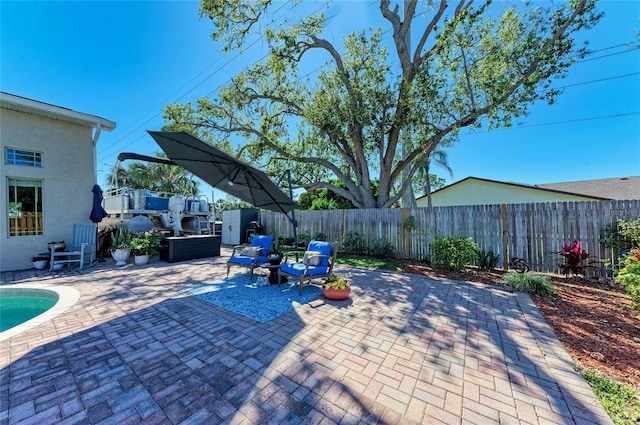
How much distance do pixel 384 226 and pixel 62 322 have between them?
8.88m

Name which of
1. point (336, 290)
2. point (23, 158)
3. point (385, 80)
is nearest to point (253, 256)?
point (336, 290)

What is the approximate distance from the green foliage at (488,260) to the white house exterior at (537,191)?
14.7 meters

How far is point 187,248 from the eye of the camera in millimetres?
8773

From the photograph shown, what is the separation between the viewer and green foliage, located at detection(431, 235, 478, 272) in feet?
21.6

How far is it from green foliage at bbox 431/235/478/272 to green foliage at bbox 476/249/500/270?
0.61m

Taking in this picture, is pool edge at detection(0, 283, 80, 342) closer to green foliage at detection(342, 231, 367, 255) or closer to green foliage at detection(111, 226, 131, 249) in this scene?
green foliage at detection(111, 226, 131, 249)

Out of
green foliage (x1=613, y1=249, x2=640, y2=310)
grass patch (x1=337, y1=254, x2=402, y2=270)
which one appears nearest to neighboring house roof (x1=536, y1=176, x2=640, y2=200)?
grass patch (x1=337, y1=254, x2=402, y2=270)

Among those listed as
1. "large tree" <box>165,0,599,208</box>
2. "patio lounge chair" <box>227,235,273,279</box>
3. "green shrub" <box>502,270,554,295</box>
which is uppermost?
"large tree" <box>165,0,599,208</box>

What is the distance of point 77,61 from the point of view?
378 inches

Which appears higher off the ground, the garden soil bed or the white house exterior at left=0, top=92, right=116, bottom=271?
the white house exterior at left=0, top=92, right=116, bottom=271

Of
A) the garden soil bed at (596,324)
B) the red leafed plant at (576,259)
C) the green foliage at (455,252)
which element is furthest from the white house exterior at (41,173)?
the red leafed plant at (576,259)

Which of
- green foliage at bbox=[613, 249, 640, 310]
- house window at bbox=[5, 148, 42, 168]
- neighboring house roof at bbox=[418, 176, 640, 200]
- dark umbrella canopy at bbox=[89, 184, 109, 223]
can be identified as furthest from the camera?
neighboring house roof at bbox=[418, 176, 640, 200]

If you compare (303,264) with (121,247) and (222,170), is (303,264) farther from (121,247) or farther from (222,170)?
(121,247)

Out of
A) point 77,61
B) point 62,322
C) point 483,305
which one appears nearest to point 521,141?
point 483,305
